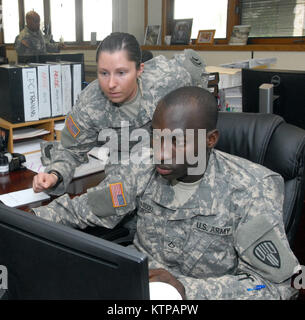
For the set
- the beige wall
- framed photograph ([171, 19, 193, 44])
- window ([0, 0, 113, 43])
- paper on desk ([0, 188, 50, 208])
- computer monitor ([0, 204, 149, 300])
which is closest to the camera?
computer monitor ([0, 204, 149, 300])

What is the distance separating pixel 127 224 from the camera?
4.06 feet

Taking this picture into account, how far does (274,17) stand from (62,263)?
3472 millimetres

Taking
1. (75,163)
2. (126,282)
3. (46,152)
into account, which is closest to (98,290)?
(126,282)

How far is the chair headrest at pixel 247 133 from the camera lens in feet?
3.72

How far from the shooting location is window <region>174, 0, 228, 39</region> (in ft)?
12.1

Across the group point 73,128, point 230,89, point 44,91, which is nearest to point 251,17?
point 230,89

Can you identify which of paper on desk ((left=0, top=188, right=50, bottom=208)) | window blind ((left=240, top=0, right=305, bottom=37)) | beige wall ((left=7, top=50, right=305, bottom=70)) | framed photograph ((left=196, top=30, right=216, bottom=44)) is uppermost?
window blind ((left=240, top=0, right=305, bottom=37))

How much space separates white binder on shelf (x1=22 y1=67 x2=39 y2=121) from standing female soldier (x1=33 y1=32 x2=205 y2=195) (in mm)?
363

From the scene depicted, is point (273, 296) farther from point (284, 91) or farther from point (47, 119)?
point (47, 119)

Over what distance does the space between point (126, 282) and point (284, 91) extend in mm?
1376

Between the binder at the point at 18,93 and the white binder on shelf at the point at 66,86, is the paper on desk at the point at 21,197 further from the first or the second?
the white binder on shelf at the point at 66,86

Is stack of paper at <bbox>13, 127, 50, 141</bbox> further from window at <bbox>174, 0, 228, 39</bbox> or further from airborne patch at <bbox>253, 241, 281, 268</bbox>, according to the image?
window at <bbox>174, 0, 228, 39</bbox>

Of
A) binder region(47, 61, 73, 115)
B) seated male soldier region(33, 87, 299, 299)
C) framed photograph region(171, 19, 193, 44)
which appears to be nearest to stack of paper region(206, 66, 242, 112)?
binder region(47, 61, 73, 115)

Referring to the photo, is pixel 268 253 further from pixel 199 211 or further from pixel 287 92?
pixel 287 92
